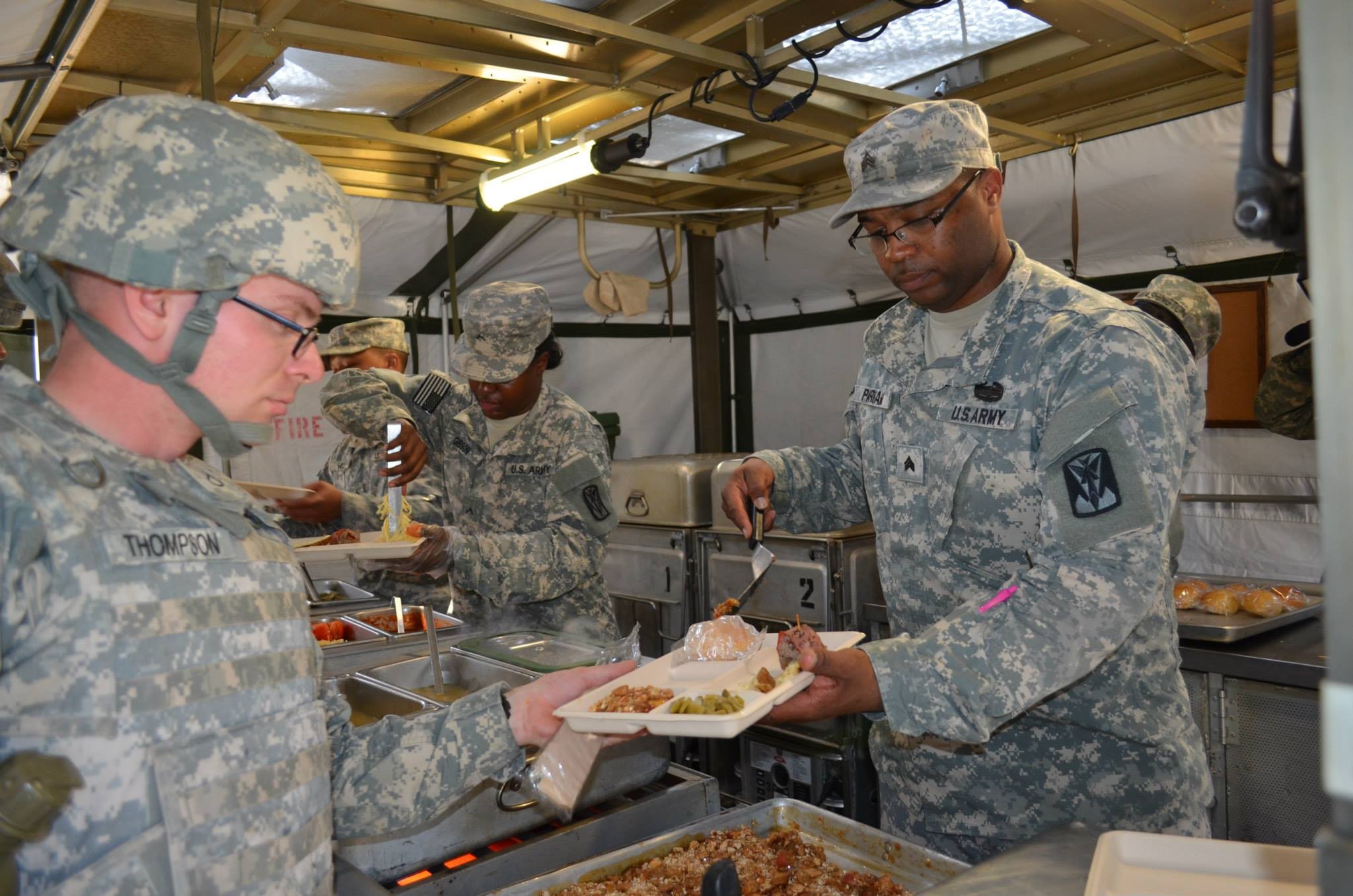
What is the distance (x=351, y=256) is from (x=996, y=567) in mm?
1386

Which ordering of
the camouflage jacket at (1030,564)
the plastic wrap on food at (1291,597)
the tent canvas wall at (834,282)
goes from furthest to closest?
the tent canvas wall at (834,282)
the plastic wrap on food at (1291,597)
the camouflage jacket at (1030,564)

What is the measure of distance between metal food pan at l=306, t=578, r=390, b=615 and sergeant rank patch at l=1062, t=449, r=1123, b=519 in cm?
281

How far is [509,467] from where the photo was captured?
346cm

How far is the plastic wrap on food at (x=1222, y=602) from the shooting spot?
11.4 feet

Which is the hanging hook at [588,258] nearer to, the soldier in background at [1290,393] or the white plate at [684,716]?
the soldier in background at [1290,393]

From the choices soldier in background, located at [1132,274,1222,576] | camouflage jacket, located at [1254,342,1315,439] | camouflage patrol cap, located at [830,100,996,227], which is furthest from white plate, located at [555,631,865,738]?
camouflage jacket, located at [1254,342,1315,439]

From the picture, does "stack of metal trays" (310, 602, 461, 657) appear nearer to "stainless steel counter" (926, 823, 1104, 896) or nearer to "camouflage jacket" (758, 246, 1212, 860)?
"camouflage jacket" (758, 246, 1212, 860)

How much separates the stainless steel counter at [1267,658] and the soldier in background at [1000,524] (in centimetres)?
134

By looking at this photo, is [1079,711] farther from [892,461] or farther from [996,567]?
[892,461]

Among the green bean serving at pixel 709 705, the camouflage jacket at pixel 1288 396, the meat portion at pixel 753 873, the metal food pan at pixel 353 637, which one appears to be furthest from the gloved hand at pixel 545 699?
the camouflage jacket at pixel 1288 396

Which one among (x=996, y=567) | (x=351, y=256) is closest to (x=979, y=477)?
(x=996, y=567)

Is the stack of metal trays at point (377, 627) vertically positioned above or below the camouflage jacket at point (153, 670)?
below

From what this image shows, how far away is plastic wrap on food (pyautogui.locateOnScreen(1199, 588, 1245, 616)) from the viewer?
347cm

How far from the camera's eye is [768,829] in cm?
189
